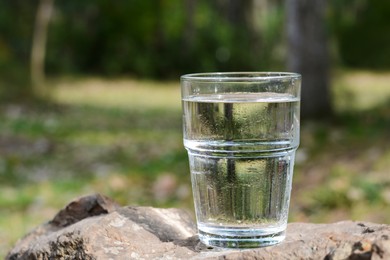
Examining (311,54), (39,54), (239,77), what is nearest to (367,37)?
(39,54)

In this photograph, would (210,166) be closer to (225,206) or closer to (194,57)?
(225,206)

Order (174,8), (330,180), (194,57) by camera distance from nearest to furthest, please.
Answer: (330,180), (194,57), (174,8)

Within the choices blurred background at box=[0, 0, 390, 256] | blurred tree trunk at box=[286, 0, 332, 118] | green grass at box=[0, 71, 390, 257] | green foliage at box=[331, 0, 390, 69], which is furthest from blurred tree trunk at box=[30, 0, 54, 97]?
green foliage at box=[331, 0, 390, 69]

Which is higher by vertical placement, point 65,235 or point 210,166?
point 210,166

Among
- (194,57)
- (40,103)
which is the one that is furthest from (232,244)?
(194,57)

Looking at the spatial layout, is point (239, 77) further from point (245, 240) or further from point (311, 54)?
point (311, 54)

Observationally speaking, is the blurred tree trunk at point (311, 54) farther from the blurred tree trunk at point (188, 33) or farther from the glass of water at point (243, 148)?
the blurred tree trunk at point (188, 33)

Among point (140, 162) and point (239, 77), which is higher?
point (239, 77)
